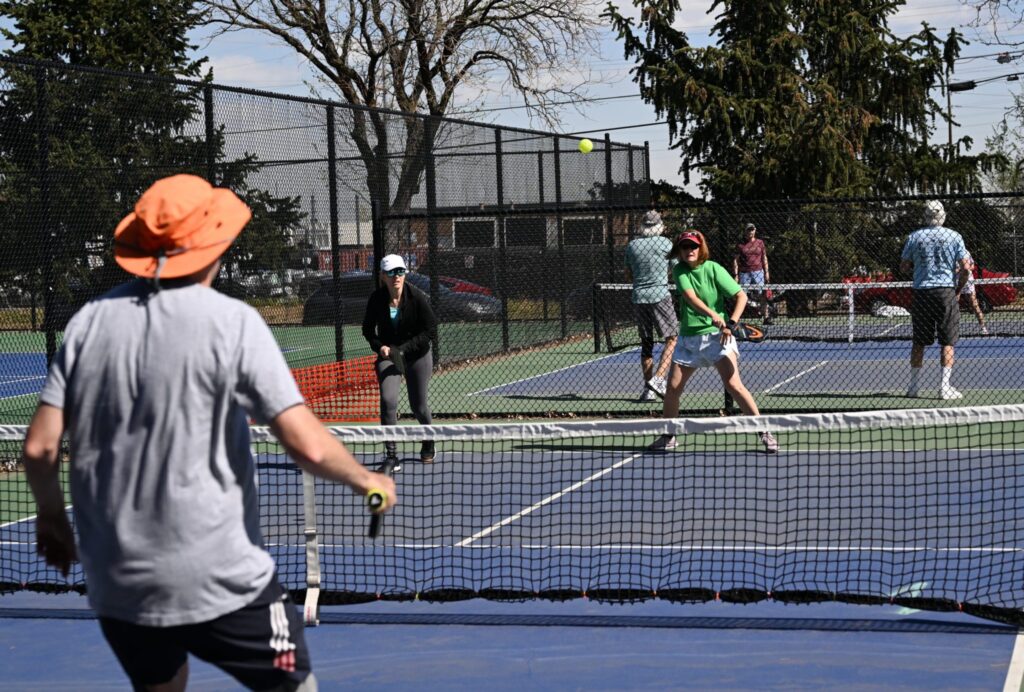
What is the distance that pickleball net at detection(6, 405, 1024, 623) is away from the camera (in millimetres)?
5918

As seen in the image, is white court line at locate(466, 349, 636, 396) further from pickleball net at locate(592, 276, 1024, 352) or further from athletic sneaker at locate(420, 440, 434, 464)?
athletic sneaker at locate(420, 440, 434, 464)

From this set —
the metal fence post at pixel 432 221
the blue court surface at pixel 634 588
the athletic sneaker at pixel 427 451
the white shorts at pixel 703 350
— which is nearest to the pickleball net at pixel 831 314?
the metal fence post at pixel 432 221

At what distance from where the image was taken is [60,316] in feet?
35.8


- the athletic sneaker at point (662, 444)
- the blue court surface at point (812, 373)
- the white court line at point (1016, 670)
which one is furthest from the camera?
the blue court surface at point (812, 373)

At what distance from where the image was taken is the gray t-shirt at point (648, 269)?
12953 mm

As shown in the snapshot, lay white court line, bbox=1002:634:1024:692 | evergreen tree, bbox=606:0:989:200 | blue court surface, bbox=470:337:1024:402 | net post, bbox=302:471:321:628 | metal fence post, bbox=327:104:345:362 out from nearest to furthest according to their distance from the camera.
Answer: white court line, bbox=1002:634:1024:692 → net post, bbox=302:471:321:628 → blue court surface, bbox=470:337:1024:402 → metal fence post, bbox=327:104:345:362 → evergreen tree, bbox=606:0:989:200

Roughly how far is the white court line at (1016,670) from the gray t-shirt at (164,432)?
3053 mm

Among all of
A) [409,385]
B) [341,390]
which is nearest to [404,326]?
[409,385]

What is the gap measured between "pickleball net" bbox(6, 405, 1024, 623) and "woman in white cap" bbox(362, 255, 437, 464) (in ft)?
2.58

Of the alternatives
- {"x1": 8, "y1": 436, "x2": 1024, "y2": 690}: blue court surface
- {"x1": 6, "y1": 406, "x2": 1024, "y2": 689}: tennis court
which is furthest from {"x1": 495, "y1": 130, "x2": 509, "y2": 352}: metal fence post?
{"x1": 6, "y1": 406, "x2": 1024, "y2": 689}: tennis court

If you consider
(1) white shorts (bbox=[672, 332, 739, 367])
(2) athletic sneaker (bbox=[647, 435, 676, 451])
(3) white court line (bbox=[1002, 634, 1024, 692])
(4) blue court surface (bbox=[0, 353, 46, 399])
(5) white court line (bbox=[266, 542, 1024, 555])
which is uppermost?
(1) white shorts (bbox=[672, 332, 739, 367])

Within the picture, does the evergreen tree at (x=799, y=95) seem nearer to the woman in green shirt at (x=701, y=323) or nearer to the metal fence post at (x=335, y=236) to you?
the metal fence post at (x=335, y=236)

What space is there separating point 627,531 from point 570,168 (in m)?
15.6

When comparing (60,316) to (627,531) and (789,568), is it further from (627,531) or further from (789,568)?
(789,568)
